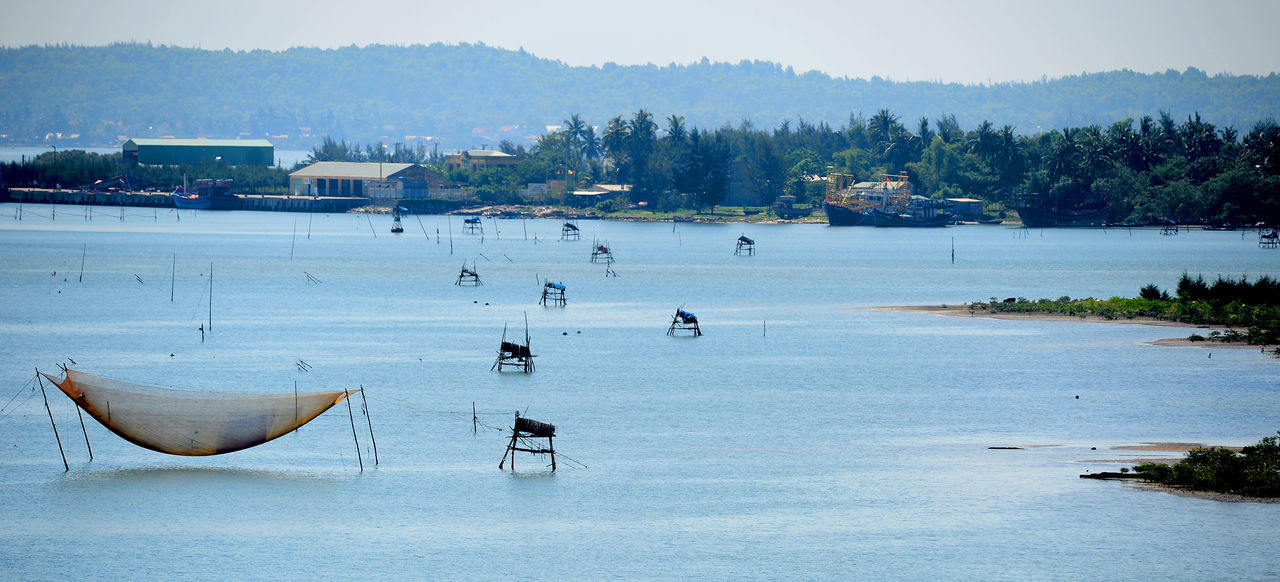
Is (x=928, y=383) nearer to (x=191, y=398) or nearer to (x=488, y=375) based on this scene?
(x=488, y=375)

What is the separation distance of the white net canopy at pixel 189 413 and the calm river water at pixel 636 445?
1.22 m

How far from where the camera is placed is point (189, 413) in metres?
40.2

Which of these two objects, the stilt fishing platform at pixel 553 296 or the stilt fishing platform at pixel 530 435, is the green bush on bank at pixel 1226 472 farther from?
the stilt fishing platform at pixel 553 296

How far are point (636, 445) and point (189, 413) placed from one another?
46.5ft

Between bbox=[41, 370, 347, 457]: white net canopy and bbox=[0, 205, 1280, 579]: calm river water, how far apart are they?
3.99 ft

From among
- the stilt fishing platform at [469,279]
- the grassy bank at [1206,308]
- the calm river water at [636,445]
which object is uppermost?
the grassy bank at [1206,308]

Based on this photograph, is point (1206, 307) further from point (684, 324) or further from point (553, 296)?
point (553, 296)

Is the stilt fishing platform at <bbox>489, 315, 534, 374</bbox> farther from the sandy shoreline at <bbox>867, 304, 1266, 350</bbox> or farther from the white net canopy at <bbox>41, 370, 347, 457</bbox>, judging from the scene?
the sandy shoreline at <bbox>867, 304, 1266, 350</bbox>

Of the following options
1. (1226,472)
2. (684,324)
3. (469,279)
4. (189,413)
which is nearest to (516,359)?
(684,324)

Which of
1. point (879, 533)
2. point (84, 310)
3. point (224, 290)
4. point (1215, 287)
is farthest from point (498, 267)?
point (879, 533)

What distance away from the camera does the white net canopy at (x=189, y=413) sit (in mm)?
39875

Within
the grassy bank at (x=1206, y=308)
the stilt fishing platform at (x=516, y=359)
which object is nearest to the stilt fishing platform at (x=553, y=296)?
the stilt fishing platform at (x=516, y=359)

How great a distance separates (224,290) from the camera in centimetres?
10206

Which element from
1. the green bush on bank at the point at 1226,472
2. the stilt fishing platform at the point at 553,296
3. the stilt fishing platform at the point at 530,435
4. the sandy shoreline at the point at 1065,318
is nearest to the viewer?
the green bush on bank at the point at 1226,472
